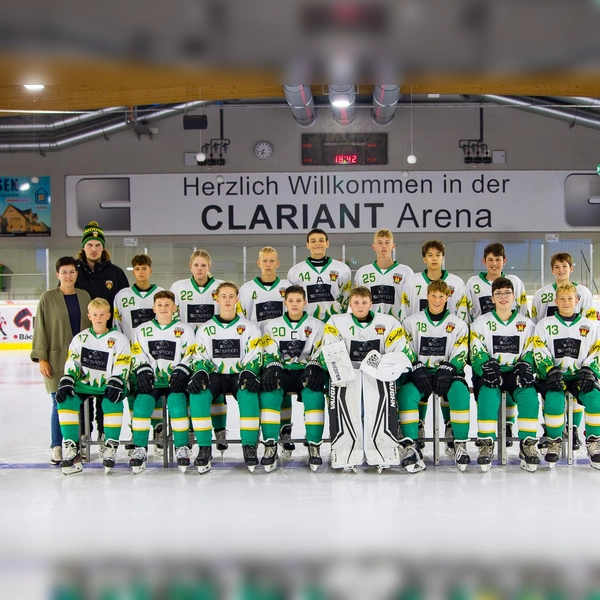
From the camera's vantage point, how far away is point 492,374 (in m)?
3.87

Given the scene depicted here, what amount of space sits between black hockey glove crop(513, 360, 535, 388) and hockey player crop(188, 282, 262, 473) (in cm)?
146

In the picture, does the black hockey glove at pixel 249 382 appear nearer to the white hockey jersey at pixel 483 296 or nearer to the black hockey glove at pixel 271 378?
the black hockey glove at pixel 271 378

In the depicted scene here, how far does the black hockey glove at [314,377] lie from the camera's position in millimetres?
A: 3869

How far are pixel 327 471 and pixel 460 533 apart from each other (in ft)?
4.21

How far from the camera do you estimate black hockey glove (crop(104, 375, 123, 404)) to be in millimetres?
3908

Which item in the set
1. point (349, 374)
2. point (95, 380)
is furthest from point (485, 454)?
point (95, 380)

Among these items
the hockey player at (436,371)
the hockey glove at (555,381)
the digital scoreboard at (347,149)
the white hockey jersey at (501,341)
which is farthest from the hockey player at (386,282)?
the digital scoreboard at (347,149)

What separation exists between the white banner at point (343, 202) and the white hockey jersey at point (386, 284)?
31.7ft

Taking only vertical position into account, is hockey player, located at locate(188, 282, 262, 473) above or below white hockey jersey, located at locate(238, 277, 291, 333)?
below

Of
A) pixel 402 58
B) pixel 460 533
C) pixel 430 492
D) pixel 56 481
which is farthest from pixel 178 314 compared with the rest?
pixel 402 58

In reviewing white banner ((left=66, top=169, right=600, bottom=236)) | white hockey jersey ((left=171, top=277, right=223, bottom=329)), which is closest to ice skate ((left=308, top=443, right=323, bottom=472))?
white hockey jersey ((left=171, top=277, right=223, bottom=329))

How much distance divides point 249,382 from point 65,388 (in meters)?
1.06

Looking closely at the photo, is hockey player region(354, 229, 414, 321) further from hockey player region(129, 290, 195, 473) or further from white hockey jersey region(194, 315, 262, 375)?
hockey player region(129, 290, 195, 473)

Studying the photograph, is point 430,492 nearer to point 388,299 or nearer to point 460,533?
point 460,533
